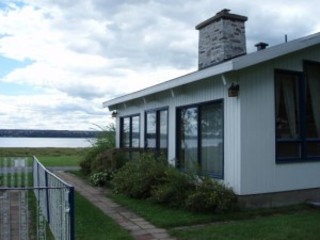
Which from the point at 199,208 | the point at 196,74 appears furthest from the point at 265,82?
the point at 199,208

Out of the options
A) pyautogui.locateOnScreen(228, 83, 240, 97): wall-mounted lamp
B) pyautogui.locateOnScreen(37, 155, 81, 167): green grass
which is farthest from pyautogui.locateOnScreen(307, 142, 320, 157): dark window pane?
pyautogui.locateOnScreen(37, 155, 81, 167): green grass

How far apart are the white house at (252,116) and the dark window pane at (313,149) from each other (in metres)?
0.02

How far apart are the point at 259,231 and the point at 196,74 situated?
3770mm

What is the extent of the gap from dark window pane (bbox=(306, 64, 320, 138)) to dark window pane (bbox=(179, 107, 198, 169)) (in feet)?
8.30

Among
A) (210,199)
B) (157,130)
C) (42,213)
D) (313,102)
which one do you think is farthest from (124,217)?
(313,102)

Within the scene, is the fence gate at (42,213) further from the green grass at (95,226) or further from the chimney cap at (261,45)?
the chimney cap at (261,45)

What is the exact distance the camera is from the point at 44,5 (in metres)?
11.6

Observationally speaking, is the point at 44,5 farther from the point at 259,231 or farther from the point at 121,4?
the point at 259,231

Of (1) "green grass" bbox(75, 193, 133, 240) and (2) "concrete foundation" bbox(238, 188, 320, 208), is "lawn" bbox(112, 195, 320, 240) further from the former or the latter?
(1) "green grass" bbox(75, 193, 133, 240)

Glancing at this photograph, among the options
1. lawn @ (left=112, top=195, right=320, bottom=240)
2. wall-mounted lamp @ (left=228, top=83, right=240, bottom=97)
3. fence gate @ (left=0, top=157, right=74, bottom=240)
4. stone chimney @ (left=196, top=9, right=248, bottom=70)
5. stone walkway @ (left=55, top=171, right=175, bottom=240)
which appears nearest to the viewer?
fence gate @ (left=0, top=157, right=74, bottom=240)

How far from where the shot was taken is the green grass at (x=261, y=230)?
6602mm

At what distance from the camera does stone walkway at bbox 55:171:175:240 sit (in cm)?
691

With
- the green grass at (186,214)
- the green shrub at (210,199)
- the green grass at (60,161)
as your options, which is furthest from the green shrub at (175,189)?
the green grass at (60,161)

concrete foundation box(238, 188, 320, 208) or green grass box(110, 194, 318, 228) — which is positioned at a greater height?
concrete foundation box(238, 188, 320, 208)
